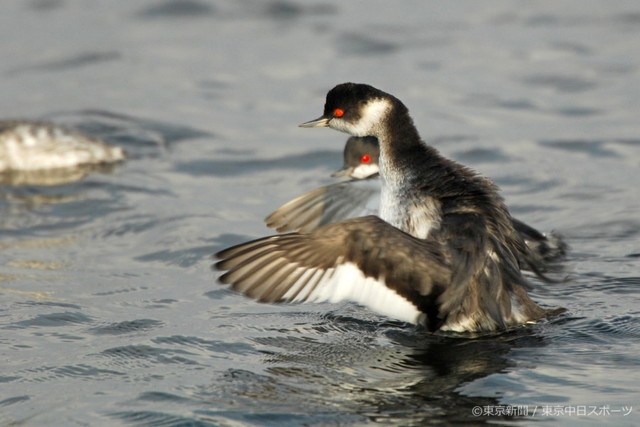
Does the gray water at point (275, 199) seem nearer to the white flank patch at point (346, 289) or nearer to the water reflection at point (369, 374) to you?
the water reflection at point (369, 374)

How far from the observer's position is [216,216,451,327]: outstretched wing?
5992 mm

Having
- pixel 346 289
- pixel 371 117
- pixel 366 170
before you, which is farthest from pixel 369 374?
pixel 366 170

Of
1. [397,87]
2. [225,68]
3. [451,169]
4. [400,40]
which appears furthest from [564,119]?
[451,169]

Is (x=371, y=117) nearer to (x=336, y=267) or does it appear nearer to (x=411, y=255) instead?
(x=411, y=255)

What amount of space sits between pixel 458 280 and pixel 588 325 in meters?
1.09

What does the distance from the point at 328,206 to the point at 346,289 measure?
2.23 meters

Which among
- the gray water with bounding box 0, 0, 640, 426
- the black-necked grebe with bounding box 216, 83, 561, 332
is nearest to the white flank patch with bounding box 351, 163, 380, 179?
the gray water with bounding box 0, 0, 640, 426

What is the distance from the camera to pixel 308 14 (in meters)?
15.6

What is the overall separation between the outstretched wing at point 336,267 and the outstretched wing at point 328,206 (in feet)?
5.88

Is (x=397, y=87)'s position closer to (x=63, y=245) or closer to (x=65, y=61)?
(x=65, y=61)

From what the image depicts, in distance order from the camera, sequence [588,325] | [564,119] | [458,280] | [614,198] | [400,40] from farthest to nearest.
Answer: [400,40] → [564,119] → [614,198] → [588,325] → [458,280]

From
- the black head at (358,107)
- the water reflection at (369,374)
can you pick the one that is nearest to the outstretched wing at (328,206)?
the black head at (358,107)

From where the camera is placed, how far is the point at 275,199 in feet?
32.8

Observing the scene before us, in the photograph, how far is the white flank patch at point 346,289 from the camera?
19.7 ft
